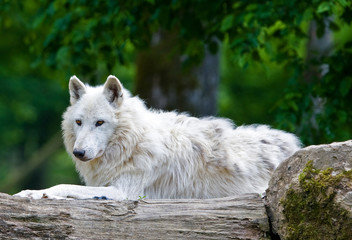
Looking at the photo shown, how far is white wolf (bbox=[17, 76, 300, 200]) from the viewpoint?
652 cm

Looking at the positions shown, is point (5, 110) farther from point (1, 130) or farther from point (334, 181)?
point (334, 181)

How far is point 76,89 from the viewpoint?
6.82 meters

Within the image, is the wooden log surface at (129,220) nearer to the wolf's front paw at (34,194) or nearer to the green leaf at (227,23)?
the wolf's front paw at (34,194)

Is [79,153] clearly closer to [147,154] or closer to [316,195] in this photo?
Answer: [147,154]

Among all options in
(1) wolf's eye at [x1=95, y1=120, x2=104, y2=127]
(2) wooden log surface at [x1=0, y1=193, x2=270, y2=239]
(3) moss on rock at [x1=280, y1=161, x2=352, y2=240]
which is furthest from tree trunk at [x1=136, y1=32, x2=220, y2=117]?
(3) moss on rock at [x1=280, y1=161, x2=352, y2=240]

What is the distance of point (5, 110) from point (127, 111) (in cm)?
2077

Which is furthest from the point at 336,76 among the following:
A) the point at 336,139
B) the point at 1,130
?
the point at 1,130

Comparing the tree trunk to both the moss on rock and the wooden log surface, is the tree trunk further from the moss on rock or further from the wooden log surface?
the moss on rock

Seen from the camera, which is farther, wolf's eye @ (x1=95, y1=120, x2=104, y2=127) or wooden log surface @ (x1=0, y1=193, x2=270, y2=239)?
wolf's eye @ (x1=95, y1=120, x2=104, y2=127)

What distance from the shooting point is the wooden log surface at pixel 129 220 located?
471 centimetres

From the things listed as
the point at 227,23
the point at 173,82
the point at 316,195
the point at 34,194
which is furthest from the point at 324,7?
the point at 173,82

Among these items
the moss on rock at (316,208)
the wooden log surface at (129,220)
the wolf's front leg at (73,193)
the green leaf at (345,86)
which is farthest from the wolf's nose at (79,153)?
the green leaf at (345,86)

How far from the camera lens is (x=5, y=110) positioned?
26.2m

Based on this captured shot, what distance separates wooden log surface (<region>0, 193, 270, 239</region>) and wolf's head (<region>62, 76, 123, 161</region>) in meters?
1.43
